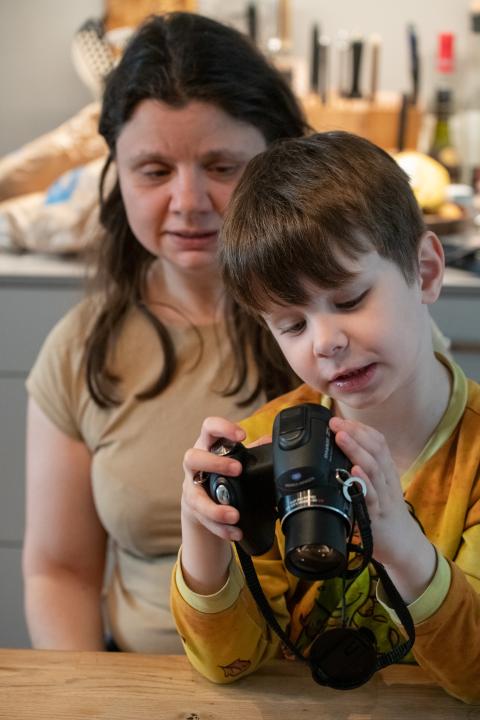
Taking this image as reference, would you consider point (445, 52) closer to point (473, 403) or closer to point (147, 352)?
point (147, 352)

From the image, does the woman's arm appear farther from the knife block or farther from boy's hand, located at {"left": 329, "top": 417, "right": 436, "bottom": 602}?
the knife block

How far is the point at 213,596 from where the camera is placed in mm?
852

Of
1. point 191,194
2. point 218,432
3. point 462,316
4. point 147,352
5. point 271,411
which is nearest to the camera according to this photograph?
point 218,432

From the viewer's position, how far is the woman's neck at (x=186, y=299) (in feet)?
4.05

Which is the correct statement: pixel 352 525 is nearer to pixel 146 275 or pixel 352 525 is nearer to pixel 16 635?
pixel 146 275

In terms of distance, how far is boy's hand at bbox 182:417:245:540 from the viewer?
2.46ft

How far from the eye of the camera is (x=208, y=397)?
1.20 m

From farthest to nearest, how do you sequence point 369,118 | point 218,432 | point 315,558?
1. point 369,118
2. point 218,432
3. point 315,558

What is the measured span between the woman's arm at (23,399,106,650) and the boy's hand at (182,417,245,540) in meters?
0.49

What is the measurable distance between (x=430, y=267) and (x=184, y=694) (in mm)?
426

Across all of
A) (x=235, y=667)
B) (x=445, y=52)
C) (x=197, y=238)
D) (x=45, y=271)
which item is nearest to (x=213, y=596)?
(x=235, y=667)

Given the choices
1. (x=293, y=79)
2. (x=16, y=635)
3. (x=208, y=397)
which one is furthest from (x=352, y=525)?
(x=293, y=79)

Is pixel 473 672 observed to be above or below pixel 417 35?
below

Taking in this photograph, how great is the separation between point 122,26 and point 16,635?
53.2 inches
